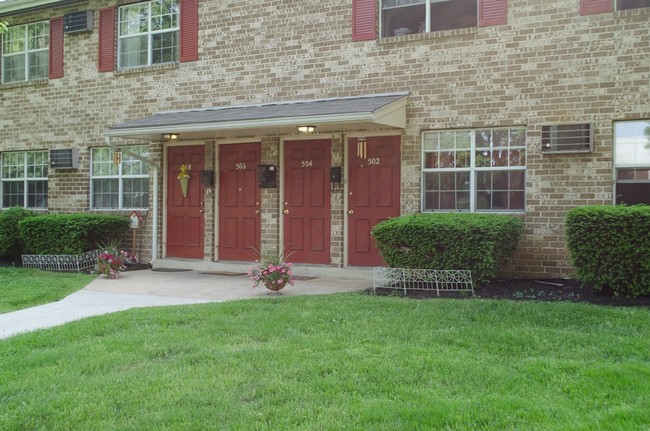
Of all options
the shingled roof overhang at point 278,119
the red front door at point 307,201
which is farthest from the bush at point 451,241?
the red front door at point 307,201

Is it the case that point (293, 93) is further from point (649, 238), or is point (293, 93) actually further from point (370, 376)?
point (370, 376)

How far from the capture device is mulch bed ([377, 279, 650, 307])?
7.96 metres

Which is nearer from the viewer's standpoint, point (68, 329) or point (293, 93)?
point (68, 329)

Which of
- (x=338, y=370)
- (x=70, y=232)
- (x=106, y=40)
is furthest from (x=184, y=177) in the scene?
(x=338, y=370)

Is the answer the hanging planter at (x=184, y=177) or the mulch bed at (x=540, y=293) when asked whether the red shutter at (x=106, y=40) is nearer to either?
the hanging planter at (x=184, y=177)

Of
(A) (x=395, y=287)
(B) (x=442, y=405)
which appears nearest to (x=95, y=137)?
(A) (x=395, y=287)

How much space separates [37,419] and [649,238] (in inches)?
268

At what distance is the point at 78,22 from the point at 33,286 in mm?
7053

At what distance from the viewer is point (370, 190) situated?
11.2 metres

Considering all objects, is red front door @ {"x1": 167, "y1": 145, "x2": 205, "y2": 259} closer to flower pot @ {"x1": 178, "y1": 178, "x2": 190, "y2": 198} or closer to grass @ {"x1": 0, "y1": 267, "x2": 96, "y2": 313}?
flower pot @ {"x1": 178, "y1": 178, "x2": 190, "y2": 198}

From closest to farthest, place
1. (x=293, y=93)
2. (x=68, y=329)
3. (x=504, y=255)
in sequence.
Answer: (x=68, y=329) < (x=504, y=255) < (x=293, y=93)

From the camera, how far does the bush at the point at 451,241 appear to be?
28.7ft

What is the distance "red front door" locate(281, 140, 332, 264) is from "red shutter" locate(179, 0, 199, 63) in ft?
9.82

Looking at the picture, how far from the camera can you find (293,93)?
11.9 metres
